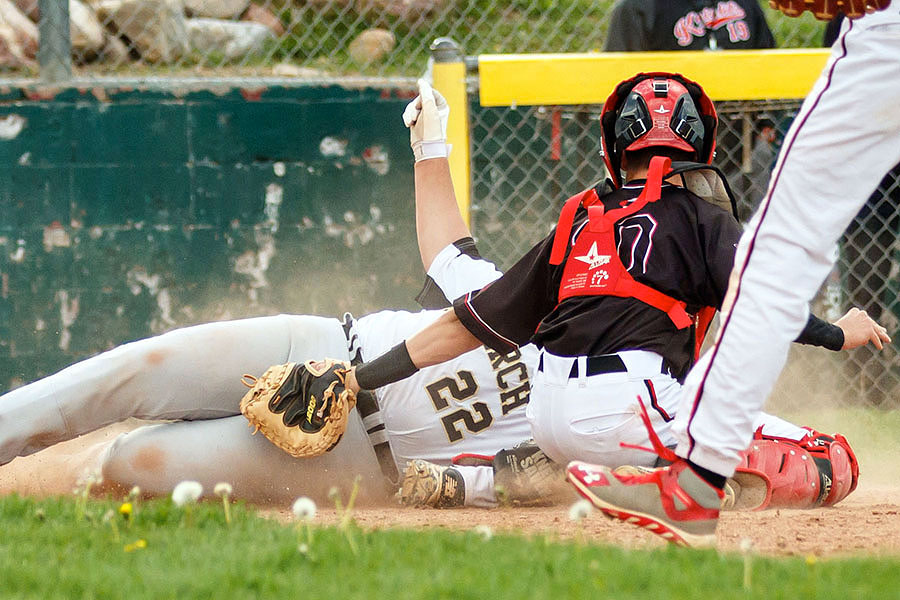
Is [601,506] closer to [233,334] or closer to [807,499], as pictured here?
[807,499]

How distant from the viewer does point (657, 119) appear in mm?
3486

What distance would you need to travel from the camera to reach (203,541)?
8.30 ft

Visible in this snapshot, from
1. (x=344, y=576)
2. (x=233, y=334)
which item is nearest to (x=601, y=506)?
(x=344, y=576)

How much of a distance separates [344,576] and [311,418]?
4.36 feet

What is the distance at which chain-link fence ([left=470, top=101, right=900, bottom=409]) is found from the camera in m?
5.74

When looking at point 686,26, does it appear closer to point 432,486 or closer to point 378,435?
point 378,435

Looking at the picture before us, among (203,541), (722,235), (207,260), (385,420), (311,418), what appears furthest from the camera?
(207,260)

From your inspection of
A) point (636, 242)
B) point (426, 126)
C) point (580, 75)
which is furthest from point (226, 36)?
point (636, 242)

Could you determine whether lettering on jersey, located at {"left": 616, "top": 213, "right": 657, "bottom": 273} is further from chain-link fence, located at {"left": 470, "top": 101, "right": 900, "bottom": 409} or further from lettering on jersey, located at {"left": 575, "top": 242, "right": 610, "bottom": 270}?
chain-link fence, located at {"left": 470, "top": 101, "right": 900, "bottom": 409}

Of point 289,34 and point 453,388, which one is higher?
point 289,34

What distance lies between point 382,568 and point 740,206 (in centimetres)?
398

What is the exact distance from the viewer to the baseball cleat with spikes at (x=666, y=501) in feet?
8.39

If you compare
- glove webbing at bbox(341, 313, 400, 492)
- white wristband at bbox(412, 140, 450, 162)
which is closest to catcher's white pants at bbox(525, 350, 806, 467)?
glove webbing at bbox(341, 313, 400, 492)

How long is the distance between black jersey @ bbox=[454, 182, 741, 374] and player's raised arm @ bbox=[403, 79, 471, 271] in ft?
2.92
